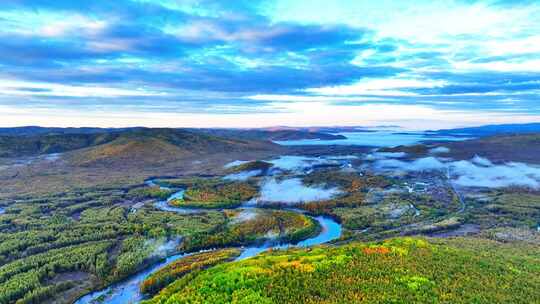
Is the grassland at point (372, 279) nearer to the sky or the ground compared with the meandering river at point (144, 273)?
nearer to the sky

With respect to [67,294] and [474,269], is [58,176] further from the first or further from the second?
[474,269]

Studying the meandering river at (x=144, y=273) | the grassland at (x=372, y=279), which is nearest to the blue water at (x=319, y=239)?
the meandering river at (x=144, y=273)

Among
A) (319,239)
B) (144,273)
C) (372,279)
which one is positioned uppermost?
(372,279)

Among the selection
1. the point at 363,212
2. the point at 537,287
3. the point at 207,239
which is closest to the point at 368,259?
the point at 537,287

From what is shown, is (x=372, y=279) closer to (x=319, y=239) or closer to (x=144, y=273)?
(x=144, y=273)

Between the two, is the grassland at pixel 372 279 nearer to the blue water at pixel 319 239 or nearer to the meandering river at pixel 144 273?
the meandering river at pixel 144 273

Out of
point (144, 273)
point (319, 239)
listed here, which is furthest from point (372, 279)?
point (319, 239)

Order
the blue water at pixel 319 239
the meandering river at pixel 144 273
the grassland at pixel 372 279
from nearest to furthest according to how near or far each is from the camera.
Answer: the grassland at pixel 372 279, the meandering river at pixel 144 273, the blue water at pixel 319 239

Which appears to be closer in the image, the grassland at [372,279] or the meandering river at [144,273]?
the grassland at [372,279]

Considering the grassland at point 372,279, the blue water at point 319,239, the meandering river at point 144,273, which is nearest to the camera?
the grassland at point 372,279
